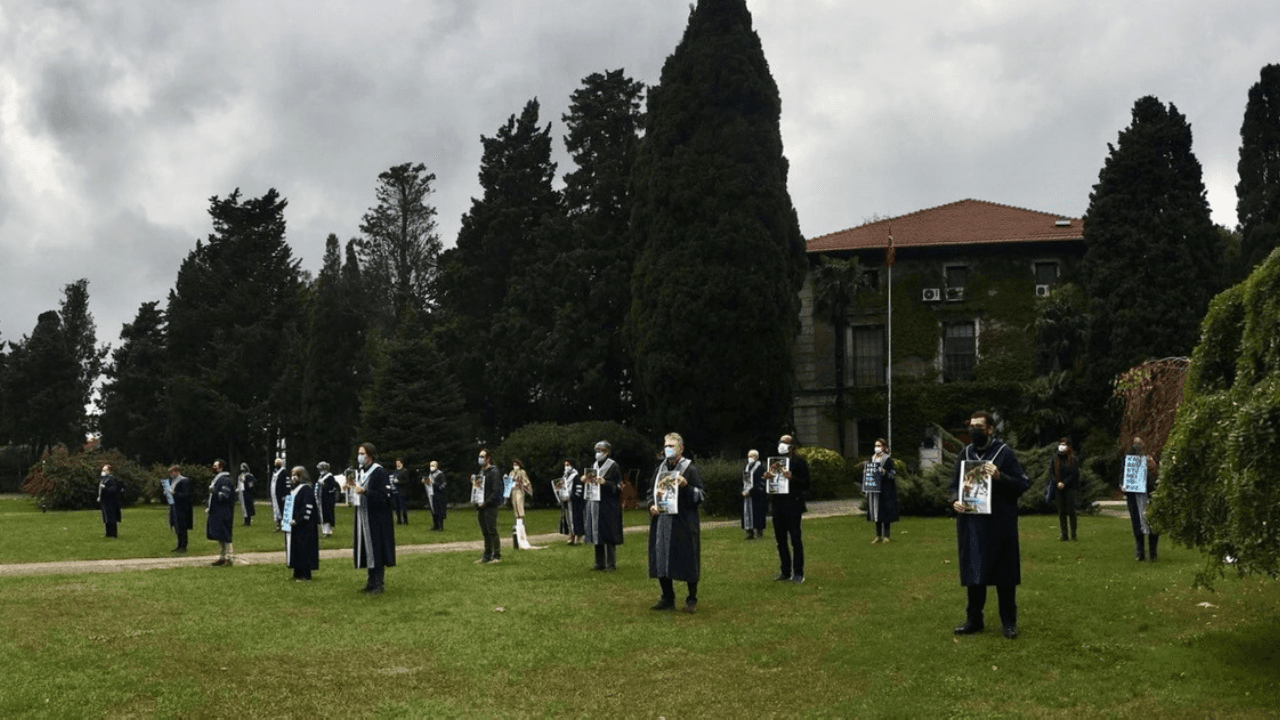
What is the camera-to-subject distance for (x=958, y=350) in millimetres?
51469

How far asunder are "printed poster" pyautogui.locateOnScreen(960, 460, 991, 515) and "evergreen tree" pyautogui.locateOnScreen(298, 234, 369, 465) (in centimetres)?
4731

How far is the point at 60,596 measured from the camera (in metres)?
15.1

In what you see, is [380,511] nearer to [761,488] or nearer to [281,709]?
[281,709]

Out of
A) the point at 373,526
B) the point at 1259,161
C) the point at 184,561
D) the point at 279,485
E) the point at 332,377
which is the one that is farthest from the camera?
the point at 332,377

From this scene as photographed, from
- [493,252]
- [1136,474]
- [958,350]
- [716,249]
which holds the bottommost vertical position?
[1136,474]

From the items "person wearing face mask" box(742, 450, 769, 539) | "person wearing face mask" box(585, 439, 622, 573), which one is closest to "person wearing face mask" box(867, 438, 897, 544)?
"person wearing face mask" box(742, 450, 769, 539)

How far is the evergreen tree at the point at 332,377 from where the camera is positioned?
185ft

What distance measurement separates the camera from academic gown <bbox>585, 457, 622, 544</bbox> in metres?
18.4

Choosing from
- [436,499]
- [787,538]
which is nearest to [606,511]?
[787,538]

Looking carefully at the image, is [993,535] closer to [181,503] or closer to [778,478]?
[778,478]

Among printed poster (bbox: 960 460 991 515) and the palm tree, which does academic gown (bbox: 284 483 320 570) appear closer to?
printed poster (bbox: 960 460 991 515)

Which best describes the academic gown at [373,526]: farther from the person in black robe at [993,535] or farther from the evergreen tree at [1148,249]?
the evergreen tree at [1148,249]

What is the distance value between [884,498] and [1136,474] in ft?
18.3

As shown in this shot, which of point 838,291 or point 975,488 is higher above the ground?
point 838,291
